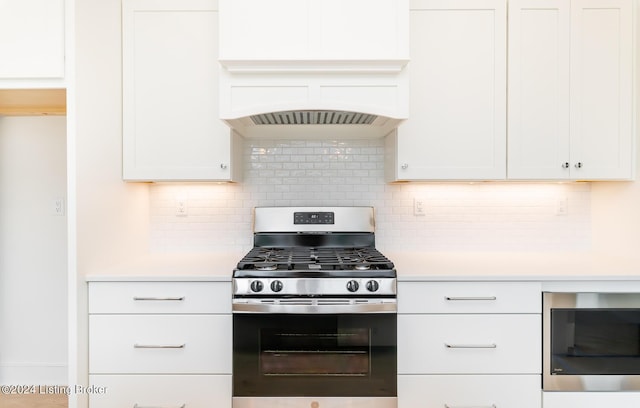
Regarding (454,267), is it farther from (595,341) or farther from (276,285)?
(276,285)

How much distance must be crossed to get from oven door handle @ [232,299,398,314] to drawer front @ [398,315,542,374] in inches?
5.5

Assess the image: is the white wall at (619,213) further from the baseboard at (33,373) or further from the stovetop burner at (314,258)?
the baseboard at (33,373)

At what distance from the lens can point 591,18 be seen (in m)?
2.12

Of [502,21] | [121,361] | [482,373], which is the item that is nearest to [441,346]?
[482,373]

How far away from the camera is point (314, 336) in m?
1.81

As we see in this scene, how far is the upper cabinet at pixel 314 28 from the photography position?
1.83 metres

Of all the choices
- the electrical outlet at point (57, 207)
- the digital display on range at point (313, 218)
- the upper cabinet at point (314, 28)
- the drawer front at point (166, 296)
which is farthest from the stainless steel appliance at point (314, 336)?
the electrical outlet at point (57, 207)

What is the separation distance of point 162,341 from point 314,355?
0.72 metres

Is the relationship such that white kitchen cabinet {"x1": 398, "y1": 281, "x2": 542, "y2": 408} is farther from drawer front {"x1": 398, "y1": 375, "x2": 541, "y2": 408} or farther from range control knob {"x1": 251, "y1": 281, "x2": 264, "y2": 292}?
range control knob {"x1": 251, "y1": 281, "x2": 264, "y2": 292}

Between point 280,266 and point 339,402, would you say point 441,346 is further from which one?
point 280,266

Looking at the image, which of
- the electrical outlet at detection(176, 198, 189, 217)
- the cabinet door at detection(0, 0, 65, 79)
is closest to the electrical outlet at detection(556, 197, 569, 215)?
the electrical outlet at detection(176, 198, 189, 217)

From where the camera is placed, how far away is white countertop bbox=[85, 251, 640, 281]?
5.99 ft

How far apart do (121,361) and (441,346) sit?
59.8 inches

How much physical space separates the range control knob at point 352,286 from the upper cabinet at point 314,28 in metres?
1.05
